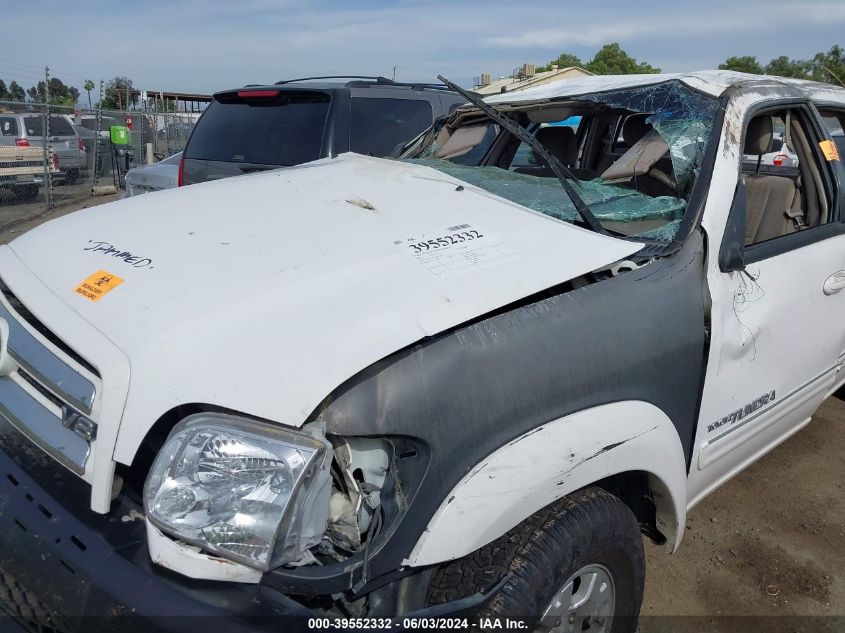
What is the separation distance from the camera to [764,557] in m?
3.07

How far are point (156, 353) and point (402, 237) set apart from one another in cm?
81

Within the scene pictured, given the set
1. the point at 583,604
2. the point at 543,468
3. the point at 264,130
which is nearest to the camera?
the point at 543,468

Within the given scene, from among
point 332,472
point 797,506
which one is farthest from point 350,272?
point 797,506

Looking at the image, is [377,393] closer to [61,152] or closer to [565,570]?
[565,570]

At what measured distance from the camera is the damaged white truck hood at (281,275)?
1590mm

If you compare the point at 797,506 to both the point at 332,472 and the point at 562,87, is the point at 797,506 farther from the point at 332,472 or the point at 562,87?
the point at 332,472

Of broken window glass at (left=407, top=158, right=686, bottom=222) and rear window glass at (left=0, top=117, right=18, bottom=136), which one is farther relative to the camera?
rear window glass at (left=0, top=117, right=18, bottom=136)

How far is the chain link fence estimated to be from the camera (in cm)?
1220

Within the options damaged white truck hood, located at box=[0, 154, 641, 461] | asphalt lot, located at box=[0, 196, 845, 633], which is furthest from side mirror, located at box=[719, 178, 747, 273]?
asphalt lot, located at box=[0, 196, 845, 633]

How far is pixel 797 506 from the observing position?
347 cm

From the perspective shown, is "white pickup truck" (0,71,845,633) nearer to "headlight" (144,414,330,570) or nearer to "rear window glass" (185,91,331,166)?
"headlight" (144,414,330,570)

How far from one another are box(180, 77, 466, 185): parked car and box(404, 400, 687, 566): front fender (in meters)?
3.88

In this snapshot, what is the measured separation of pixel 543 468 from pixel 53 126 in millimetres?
16291

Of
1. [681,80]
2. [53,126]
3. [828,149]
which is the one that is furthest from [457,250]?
[53,126]
